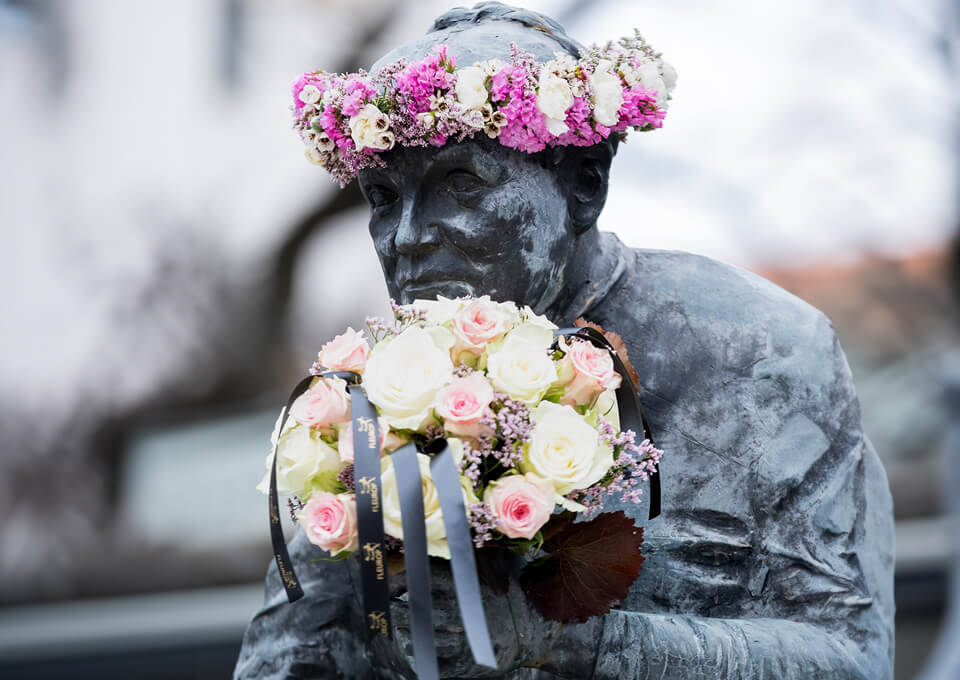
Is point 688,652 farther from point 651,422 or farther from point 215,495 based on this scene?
point 215,495

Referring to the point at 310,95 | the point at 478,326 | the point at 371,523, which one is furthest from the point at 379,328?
the point at 310,95

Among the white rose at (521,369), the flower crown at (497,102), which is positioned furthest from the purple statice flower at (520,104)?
the white rose at (521,369)

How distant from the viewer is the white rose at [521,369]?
2072 millimetres

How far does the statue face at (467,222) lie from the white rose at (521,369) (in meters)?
0.43

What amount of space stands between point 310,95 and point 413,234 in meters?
0.42

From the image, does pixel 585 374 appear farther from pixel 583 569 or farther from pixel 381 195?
pixel 381 195

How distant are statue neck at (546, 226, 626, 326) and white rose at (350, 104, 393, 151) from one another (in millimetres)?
514

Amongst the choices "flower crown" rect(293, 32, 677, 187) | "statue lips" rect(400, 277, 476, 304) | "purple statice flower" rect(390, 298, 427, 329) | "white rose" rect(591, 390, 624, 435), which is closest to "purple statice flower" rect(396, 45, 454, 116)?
"flower crown" rect(293, 32, 677, 187)

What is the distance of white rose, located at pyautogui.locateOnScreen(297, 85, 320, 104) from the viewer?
8.80ft

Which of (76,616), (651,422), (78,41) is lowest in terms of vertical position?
(76,616)

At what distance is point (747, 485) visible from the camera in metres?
2.65

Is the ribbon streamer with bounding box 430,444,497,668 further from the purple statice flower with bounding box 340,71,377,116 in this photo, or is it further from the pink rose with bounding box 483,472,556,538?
the purple statice flower with bounding box 340,71,377,116

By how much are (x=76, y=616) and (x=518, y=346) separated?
6569 millimetres

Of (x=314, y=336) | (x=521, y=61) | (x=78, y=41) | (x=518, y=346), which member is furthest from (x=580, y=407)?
(x=78, y=41)
